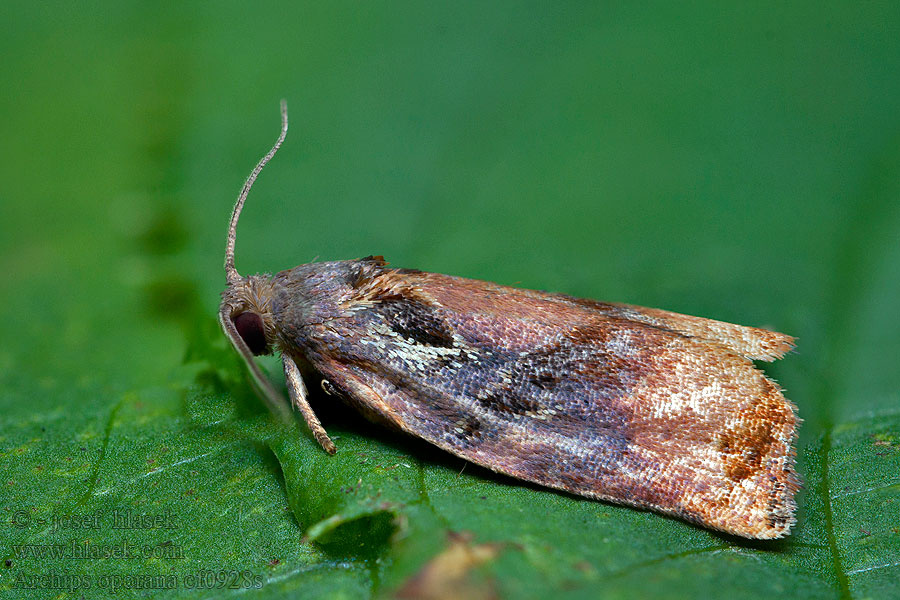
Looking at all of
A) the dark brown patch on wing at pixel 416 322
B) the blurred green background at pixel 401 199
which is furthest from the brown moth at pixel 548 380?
the blurred green background at pixel 401 199

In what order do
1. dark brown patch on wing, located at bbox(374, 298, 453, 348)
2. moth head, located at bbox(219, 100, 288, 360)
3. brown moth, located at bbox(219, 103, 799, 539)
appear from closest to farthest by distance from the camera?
brown moth, located at bbox(219, 103, 799, 539) < dark brown patch on wing, located at bbox(374, 298, 453, 348) < moth head, located at bbox(219, 100, 288, 360)

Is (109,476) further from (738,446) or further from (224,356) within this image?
(738,446)

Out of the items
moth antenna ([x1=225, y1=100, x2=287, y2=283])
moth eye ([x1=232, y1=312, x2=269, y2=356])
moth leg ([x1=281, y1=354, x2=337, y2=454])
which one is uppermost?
moth antenna ([x1=225, y1=100, x2=287, y2=283])

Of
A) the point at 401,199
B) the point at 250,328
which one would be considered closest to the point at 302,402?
the point at 250,328

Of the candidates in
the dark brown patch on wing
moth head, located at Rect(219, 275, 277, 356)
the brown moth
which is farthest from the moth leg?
the dark brown patch on wing

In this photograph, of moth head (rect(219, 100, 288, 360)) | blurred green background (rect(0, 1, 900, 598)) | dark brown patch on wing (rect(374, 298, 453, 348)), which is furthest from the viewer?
moth head (rect(219, 100, 288, 360))

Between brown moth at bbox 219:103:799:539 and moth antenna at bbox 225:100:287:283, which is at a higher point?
moth antenna at bbox 225:100:287:283

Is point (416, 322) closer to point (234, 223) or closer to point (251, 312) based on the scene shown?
point (251, 312)

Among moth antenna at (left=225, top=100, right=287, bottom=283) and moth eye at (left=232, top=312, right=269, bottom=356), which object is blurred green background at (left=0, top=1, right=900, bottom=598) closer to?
moth eye at (left=232, top=312, right=269, bottom=356)
